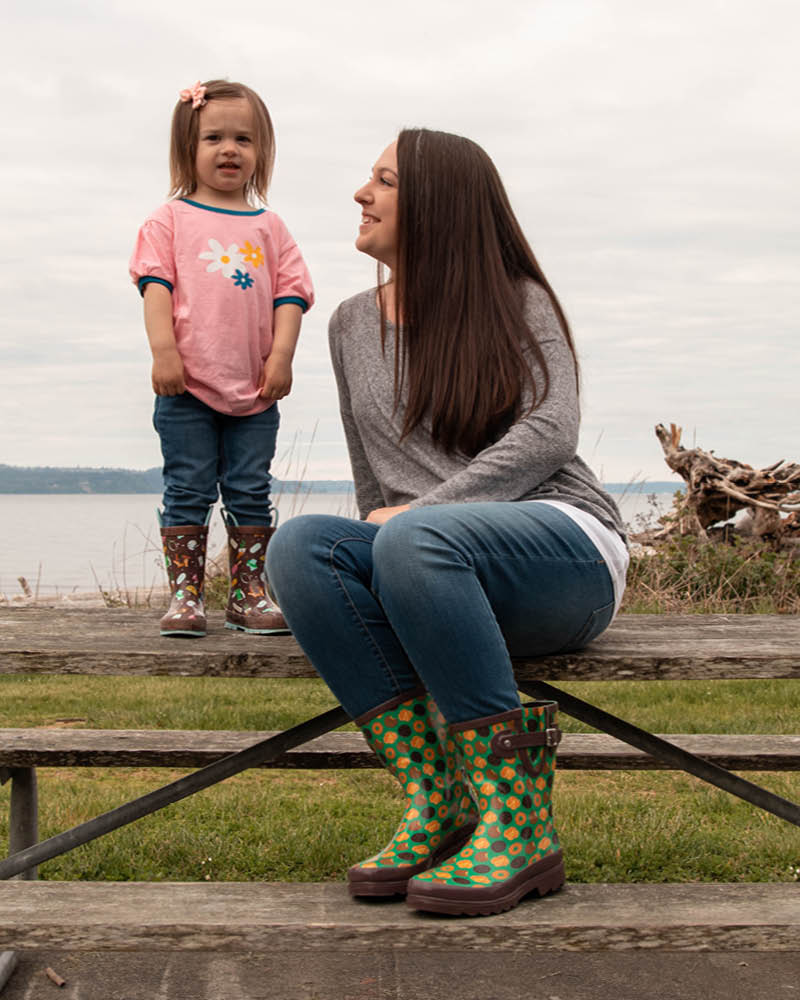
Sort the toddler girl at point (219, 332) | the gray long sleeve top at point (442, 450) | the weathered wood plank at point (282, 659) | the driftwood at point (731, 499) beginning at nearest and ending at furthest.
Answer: the weathered wood plank at point (282, 659)
the gray long sleeve top at point (442, 450)
the toddler girl at point (219, 332)
the driftwood at point (731, 499)

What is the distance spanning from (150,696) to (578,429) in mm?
3826

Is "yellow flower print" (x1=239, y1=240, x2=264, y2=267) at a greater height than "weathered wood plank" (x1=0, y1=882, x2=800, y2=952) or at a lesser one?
greater

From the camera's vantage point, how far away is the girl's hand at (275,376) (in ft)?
8.68

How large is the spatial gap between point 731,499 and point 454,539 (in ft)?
24.3

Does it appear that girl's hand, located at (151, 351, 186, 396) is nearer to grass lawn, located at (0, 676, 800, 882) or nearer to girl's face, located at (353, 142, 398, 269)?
girl's face, located at (353, 142, 398, 269)

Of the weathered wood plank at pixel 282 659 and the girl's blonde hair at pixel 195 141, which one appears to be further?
the girl's blonde hair at pixel 195 141

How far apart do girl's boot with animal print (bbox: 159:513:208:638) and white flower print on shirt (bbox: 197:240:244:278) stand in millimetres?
611

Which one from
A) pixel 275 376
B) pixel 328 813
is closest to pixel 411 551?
pixel 275 376

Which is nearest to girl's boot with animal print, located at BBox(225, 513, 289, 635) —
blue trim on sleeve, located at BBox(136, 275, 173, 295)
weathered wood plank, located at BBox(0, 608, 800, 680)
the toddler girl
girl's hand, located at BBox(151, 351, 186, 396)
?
the toddler girl

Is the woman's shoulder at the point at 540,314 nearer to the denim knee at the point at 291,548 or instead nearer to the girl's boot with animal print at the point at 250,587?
the denim knee at the point at 291,548

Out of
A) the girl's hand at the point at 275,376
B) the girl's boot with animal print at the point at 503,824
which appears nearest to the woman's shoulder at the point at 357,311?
the girl's hand at the point at 275,376

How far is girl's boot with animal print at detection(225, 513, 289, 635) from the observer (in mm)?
2463

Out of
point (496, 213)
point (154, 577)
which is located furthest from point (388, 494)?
point (154, 577)

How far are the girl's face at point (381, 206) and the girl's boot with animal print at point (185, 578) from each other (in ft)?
2.55
